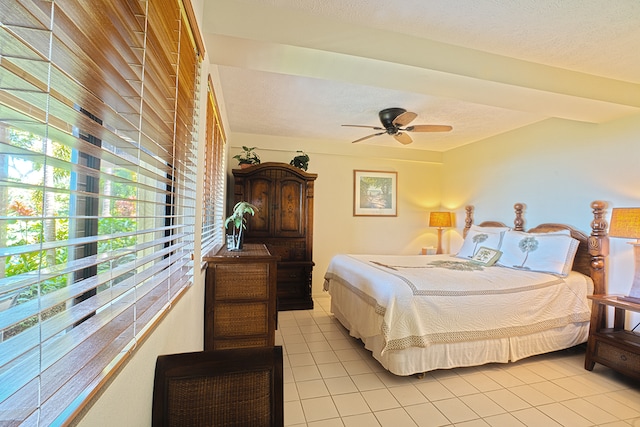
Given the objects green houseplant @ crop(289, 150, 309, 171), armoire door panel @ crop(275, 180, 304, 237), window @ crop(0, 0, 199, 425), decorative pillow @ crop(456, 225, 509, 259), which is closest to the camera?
window @ crop(0, 0, 199, 425)

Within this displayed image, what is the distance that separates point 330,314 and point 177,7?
361 cm

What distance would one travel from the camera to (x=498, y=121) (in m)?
3.66

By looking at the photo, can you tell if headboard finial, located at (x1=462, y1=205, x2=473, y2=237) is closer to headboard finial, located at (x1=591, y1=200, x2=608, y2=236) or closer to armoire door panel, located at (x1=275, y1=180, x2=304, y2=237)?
headboard finial, located at (x1=591, y1=200, x2=608, y2=236)

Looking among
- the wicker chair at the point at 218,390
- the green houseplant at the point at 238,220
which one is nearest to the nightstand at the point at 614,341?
the wicker chair at the point at 218,390

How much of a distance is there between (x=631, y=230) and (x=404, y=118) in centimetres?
208

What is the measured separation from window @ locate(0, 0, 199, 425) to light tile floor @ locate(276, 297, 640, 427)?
5.22ft

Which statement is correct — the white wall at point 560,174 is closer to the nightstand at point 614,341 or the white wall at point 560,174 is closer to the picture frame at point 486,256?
the nightstand at point 614,341

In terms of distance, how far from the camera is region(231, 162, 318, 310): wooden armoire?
401 centimetres

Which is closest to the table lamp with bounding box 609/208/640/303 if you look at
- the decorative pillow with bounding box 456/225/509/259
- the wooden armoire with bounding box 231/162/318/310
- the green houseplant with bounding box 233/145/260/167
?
the decorative pillow with bounding box 456/225/509/259

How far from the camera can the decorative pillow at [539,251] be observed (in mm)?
2948

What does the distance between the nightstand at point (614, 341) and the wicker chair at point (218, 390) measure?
2883 mm

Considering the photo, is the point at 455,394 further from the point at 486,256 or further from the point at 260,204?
the point at 260,204

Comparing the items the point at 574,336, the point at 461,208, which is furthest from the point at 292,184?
the point at 574,336

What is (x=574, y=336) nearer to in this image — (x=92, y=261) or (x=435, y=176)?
(x=435, y=176)
